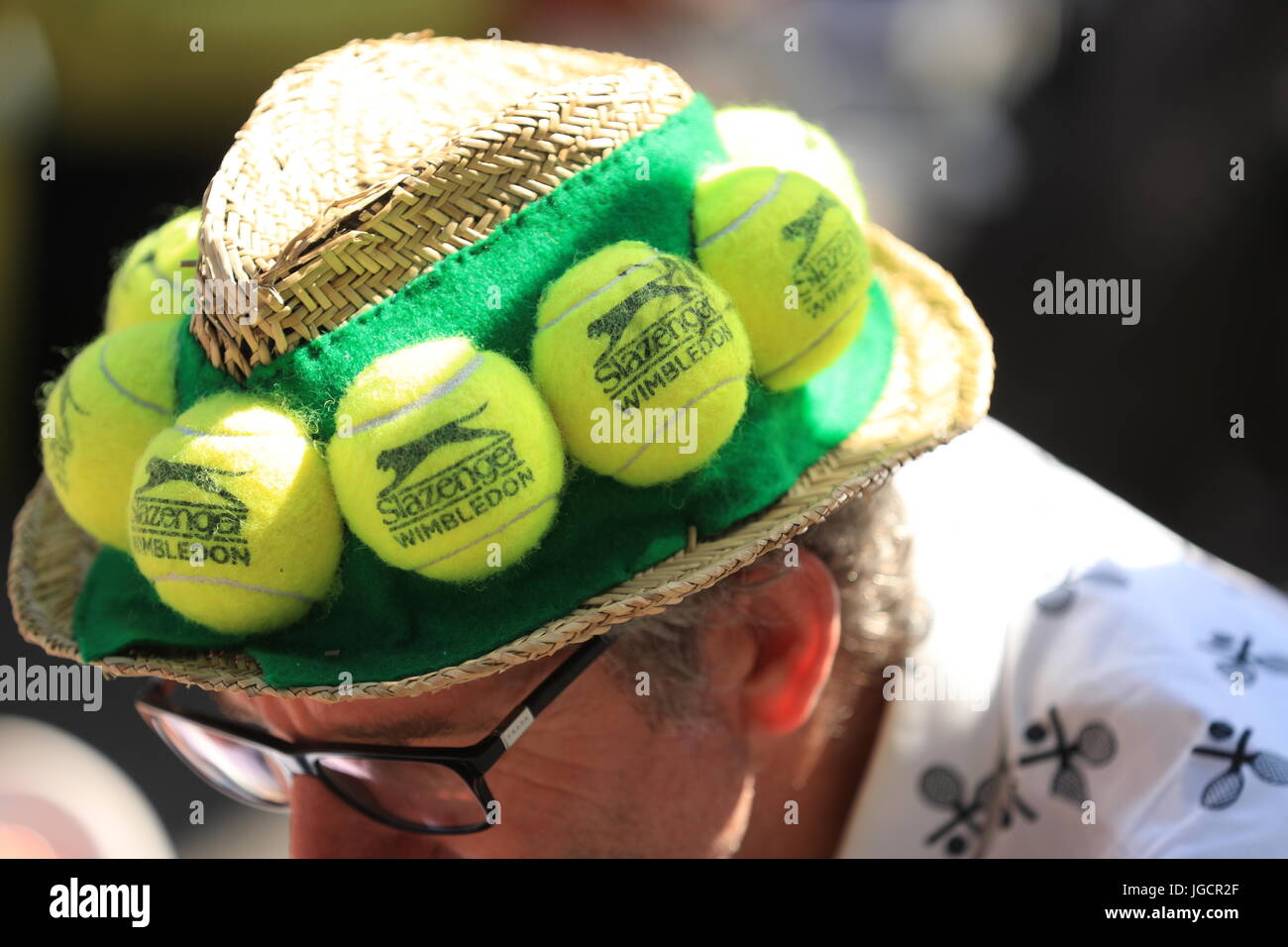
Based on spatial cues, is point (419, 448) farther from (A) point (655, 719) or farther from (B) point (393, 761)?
(A) point (655, 719)

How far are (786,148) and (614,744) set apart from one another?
0.99 meters

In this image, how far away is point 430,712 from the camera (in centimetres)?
163

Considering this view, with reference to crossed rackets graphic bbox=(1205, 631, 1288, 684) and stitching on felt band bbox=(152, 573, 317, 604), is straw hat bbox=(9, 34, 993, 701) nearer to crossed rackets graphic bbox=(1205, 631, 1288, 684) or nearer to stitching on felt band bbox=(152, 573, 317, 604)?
stitching on felt band bbox=(152, 573, 317, 604)

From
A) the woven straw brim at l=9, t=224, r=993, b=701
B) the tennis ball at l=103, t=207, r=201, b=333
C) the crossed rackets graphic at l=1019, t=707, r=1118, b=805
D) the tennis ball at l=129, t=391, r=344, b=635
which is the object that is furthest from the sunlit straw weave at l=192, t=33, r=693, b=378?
the crossed rackets graphic at l=1019, t=707, r=1118, b=805

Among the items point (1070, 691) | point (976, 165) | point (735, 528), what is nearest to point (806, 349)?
point (735, 528)

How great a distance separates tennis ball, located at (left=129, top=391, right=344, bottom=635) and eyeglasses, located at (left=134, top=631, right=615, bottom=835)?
37cm

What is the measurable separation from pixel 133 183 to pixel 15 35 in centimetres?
85

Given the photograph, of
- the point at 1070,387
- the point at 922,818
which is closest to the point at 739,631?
the point at 922,818

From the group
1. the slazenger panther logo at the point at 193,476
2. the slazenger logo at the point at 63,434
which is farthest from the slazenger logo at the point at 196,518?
the slazenger logo at the point at 63,434

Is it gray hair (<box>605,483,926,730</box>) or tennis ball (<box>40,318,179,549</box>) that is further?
gray hair (<box>605,483,926,730</box>)

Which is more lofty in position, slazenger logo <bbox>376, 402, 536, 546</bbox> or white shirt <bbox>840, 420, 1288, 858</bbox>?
slazenger logo <bbox>376, 402, 536, 546</bbox>

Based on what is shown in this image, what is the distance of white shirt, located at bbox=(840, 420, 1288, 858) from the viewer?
6.23ft

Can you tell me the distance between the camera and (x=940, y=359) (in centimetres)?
205

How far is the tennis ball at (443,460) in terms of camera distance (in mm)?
1300
